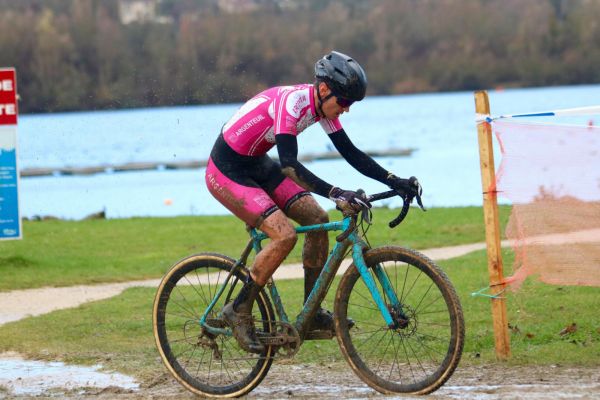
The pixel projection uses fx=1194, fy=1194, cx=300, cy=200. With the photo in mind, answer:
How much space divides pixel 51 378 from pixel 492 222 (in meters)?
3.30

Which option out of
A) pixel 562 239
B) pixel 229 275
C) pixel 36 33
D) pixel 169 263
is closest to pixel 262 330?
pixel 229 275

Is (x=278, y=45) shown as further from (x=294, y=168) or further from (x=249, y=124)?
(x=294, y=168)

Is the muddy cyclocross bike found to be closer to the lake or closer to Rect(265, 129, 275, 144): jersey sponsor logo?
Rect(265, 129, 275, 144): jersey sponsor logo

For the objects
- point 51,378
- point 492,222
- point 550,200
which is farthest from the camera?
point 51,378

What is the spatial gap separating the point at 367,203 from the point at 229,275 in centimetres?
111

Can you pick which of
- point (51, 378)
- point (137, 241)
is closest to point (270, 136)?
point (51, 378)

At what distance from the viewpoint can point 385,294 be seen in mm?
7141

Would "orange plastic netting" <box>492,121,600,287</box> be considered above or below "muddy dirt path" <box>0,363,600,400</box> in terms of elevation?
above

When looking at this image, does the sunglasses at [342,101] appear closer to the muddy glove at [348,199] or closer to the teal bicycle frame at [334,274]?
the muddy glove at [348,199]

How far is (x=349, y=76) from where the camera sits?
706 cm

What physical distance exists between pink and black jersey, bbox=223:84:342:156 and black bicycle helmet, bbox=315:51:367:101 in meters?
0.12

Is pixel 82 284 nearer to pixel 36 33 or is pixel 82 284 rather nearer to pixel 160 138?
pixel 36 33

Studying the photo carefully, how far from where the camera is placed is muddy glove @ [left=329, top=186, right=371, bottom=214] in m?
7.02

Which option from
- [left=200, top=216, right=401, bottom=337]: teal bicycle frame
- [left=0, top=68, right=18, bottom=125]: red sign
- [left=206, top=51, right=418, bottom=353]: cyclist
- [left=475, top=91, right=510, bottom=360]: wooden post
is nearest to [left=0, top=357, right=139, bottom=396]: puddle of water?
[left=200, top=216, right=401, bottom=337]: teal bicycle frame
